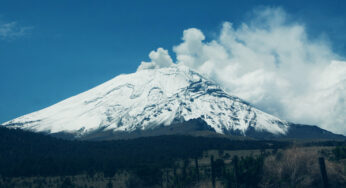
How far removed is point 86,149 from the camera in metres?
136

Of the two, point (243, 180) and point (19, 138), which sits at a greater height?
point (19, 138)

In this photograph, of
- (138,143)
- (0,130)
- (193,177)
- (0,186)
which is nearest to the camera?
(193,177)

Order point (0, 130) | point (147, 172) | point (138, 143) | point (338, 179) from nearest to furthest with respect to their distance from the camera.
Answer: point (338, 179), point (147, 172), point (0, 130), point (138, 143)

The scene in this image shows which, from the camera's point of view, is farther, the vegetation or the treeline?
the treeline

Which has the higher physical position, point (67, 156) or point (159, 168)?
point (67, 156)

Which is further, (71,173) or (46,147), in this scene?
(46,147)

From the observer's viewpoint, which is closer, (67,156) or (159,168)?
(159,168)

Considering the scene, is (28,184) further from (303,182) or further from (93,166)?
(303,182)

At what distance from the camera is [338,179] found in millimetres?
41219

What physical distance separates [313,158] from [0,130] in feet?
369

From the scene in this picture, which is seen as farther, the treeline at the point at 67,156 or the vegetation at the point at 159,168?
the treeline at the point at 67,156

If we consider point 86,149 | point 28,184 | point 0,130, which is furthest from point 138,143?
point 28,184

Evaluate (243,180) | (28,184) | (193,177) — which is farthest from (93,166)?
(243,180)

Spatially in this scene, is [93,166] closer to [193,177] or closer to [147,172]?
[147,172]
